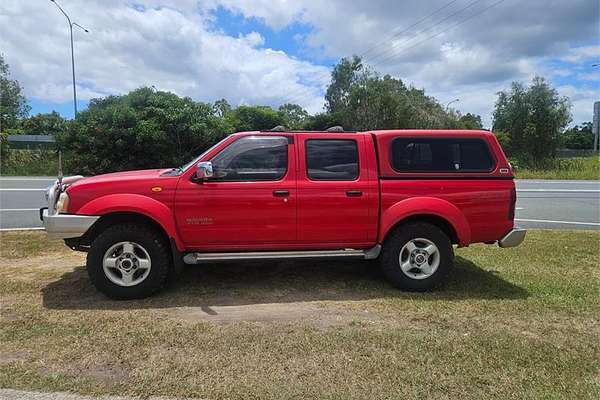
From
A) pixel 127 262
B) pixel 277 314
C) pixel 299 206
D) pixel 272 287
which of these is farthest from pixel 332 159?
pixel 127 262

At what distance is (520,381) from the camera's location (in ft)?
10.4

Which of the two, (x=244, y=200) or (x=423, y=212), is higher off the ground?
(x=244, y=200)

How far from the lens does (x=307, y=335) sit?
153 inches

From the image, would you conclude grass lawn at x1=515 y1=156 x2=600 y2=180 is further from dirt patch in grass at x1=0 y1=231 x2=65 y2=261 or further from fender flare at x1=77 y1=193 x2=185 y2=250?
fender flare at x1=77 y1=193 x2=185 y2=250

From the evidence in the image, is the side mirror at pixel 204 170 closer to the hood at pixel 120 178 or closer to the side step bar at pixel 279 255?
the hood at pixel 120 178

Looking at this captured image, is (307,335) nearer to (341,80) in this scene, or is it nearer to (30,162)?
(30,162)

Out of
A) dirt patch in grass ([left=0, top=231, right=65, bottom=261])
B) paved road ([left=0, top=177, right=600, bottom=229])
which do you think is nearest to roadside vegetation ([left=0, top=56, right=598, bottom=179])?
paved road ([left=0, top=177, right=600, bottom=229])

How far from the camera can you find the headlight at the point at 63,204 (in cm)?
470

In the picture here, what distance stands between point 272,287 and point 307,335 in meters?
1.41

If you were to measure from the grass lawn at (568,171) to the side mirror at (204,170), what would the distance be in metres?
26.8

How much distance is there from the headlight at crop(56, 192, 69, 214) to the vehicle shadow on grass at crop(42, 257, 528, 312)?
944 mm

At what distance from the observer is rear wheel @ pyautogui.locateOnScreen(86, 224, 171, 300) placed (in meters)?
4.67

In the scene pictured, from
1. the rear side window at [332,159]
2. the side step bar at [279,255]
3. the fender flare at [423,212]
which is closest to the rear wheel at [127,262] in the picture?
the side step bar at [279,255]

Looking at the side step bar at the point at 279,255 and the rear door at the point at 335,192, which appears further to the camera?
the rear door at the point at 335,192
